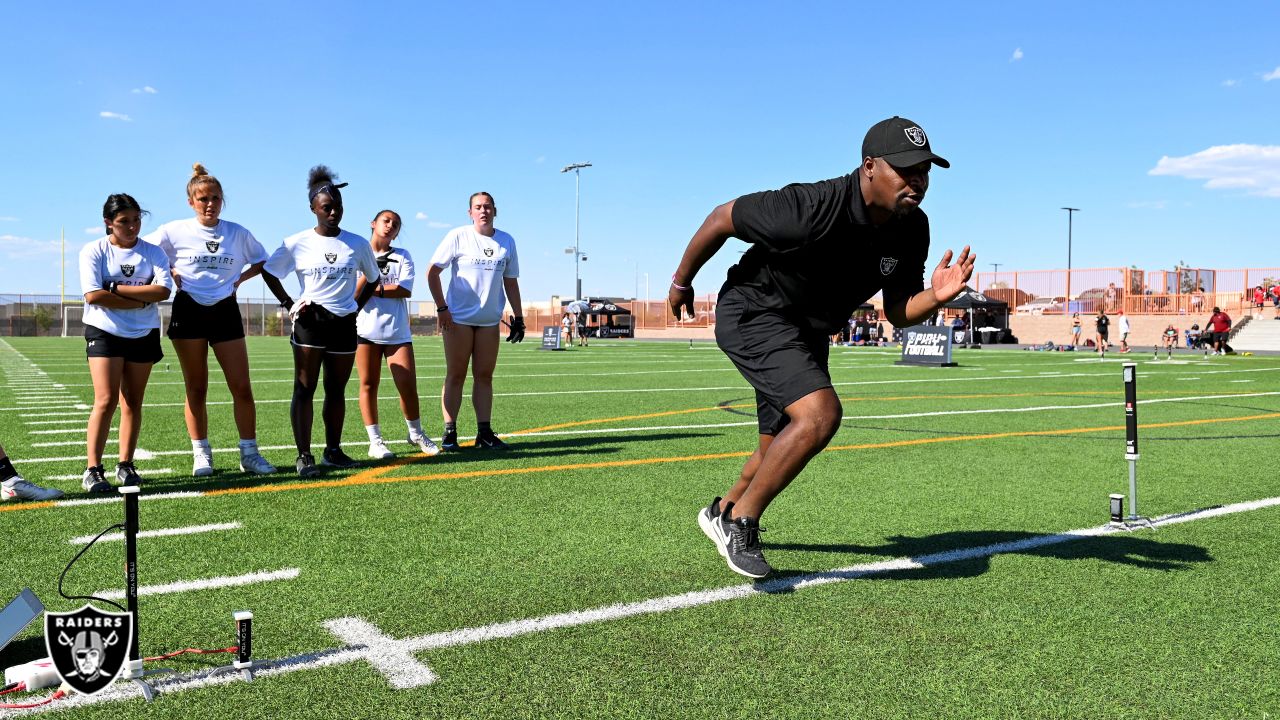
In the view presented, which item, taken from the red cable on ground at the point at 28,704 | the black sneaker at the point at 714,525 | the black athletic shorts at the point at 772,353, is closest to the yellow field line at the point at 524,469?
the black sneaker at the point at 714,525

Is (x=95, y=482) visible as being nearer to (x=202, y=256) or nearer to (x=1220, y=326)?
(x=202, y=256)

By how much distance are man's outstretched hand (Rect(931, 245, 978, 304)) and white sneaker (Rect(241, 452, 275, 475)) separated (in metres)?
4.61

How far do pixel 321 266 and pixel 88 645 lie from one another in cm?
445

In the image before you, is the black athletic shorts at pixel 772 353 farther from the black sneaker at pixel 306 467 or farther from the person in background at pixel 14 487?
the person in background at pixel 14 487

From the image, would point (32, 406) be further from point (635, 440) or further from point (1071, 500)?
point (1071, 500)

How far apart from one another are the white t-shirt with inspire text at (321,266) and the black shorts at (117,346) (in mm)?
1059

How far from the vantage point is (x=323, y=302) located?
6.66 metres

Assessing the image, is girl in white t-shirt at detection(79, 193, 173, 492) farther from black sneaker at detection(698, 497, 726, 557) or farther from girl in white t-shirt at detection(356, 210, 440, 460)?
black sneaker at detection(698, 497, 726, 557)

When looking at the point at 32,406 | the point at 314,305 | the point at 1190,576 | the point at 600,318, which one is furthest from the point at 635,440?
the point at 600,318

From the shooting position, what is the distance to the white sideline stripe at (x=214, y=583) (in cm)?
365

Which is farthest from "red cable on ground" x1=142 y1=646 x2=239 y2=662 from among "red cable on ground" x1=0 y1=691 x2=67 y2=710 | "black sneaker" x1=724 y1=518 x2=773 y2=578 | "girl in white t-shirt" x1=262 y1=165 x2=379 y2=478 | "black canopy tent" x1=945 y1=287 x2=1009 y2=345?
"black canopy tent" x1=945 y1=287 x2=1009 y2=345

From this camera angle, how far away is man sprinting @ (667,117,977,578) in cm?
376

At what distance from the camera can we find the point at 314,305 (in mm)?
6625

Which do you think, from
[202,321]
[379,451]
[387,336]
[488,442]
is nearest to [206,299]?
[202,321]
